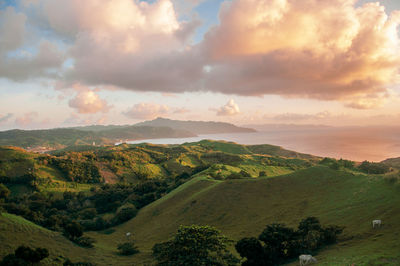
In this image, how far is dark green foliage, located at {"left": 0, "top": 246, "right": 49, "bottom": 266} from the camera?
73.4 ft

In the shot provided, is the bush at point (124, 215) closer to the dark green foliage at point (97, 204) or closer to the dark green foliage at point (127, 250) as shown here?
the dark green foliage at point (97, 204)

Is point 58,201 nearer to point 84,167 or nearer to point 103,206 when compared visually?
point 103,206

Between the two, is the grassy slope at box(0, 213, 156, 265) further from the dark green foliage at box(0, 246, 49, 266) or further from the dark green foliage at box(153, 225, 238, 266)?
the dark green foliage at box(153, 225, 238, 266)

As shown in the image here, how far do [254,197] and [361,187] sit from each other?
2002 cm

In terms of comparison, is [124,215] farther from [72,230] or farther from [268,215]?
[268,215]

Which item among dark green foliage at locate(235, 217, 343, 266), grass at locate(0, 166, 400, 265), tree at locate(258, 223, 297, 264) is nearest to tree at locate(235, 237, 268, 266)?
dark green foliage at locate(235, 217, 343, 266)

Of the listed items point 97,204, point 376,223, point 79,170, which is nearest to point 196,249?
point 376,223

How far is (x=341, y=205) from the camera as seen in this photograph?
116ft

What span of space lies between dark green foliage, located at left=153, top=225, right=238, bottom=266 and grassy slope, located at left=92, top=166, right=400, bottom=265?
29.4 feet

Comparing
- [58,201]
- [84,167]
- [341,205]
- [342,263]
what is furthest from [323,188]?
[84,167]

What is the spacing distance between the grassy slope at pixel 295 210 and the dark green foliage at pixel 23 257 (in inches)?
723

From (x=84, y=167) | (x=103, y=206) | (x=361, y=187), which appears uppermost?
(x=361, y=187)

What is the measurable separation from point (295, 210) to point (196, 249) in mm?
24788

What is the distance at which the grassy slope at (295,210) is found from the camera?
22156mm
